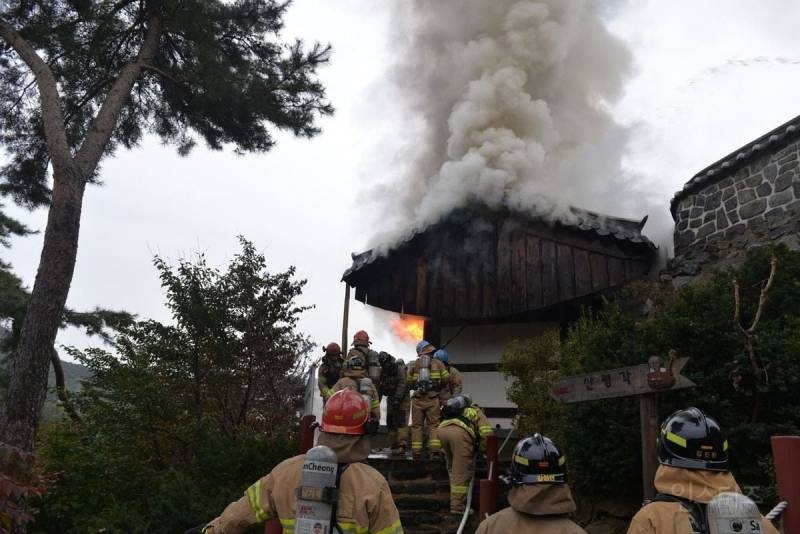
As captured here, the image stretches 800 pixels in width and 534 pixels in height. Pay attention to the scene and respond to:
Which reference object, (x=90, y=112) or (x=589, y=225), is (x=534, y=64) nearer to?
(x=589, y=225)

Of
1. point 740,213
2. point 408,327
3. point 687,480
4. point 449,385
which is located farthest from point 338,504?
point 408,327

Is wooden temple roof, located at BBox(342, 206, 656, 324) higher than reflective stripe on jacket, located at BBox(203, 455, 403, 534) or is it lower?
higher

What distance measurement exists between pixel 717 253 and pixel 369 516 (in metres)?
7.07

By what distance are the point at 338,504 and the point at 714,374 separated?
3.45m

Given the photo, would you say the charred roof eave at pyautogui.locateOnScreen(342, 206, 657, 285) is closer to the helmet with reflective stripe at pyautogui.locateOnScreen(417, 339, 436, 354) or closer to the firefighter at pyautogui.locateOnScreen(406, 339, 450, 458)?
the helmet with reflective stripe at pyautogui.locateOnScreen(417, 339, 436, 354)

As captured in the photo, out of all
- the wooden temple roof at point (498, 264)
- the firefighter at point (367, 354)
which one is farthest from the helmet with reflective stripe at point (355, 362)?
the wooden temple roof at point (498, 264)

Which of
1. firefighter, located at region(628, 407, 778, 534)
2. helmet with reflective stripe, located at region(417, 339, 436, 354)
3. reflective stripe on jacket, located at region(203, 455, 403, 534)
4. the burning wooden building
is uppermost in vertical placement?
the burning wooden building

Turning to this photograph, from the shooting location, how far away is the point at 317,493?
8.30 feet

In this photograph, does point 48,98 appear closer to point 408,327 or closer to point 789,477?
point 408,327

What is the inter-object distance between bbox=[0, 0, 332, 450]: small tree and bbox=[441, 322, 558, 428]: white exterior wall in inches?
181

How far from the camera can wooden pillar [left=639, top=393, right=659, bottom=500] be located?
155 inches

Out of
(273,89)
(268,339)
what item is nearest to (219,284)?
(268,339)

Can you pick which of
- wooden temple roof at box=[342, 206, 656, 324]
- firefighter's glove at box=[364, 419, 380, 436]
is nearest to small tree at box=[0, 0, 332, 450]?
wooden temple roof at box=[342, 206, 656, 324]

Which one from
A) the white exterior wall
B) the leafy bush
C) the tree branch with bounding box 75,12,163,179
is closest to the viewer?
the leafy bush
